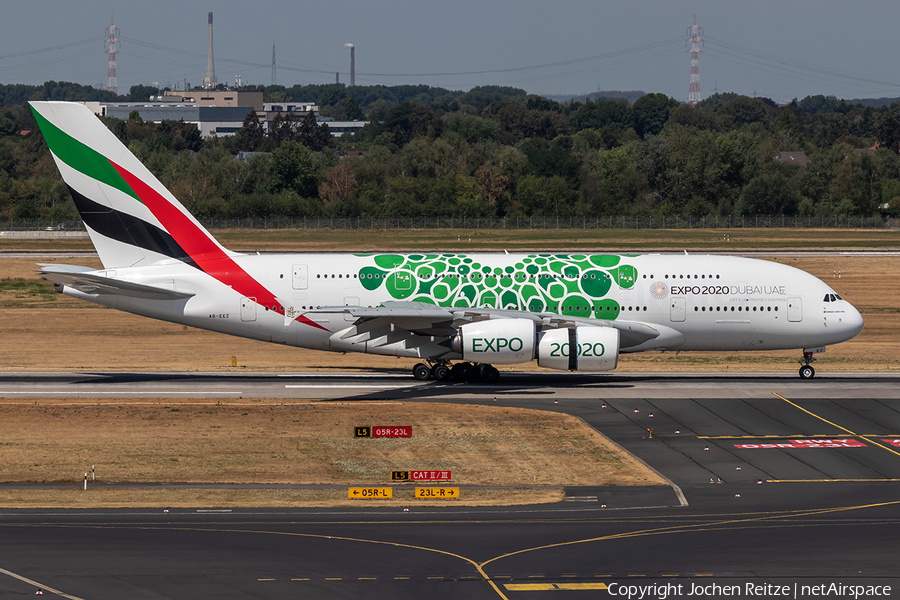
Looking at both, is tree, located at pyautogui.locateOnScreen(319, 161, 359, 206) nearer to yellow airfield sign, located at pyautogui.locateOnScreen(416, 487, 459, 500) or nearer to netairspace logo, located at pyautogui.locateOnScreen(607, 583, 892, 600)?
yellow airfield sign, located at pyautogui.locateOnScreen(416, 487, 459, 500)

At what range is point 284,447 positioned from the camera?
110ft

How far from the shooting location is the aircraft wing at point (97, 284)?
135ft

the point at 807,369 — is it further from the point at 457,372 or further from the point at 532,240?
the point at 532,240

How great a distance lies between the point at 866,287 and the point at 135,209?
59.6m

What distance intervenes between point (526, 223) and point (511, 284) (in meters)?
88.9

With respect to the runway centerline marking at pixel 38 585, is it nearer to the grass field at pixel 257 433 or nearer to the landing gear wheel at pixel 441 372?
the grass field at pixel 257 433

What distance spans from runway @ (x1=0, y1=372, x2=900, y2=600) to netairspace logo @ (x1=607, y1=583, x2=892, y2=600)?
2.7 inches

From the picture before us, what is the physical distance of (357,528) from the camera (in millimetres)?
24547

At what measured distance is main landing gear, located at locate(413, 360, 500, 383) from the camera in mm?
45625

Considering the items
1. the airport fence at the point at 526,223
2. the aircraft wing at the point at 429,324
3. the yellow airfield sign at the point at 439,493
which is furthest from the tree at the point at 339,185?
the yellow airfield sign at the point at 439,493

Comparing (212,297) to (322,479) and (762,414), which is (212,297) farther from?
(762,414)

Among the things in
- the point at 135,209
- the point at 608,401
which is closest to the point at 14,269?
the point at 135,209

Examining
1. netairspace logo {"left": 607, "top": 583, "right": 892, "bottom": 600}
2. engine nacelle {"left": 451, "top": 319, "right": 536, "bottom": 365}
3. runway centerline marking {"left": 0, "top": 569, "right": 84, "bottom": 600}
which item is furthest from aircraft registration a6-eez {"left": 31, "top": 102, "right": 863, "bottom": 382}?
runway centerline marking {"left": 0, "top": 569, "right": 84, "bottom": 600}

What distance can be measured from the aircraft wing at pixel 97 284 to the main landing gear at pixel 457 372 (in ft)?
34.2
